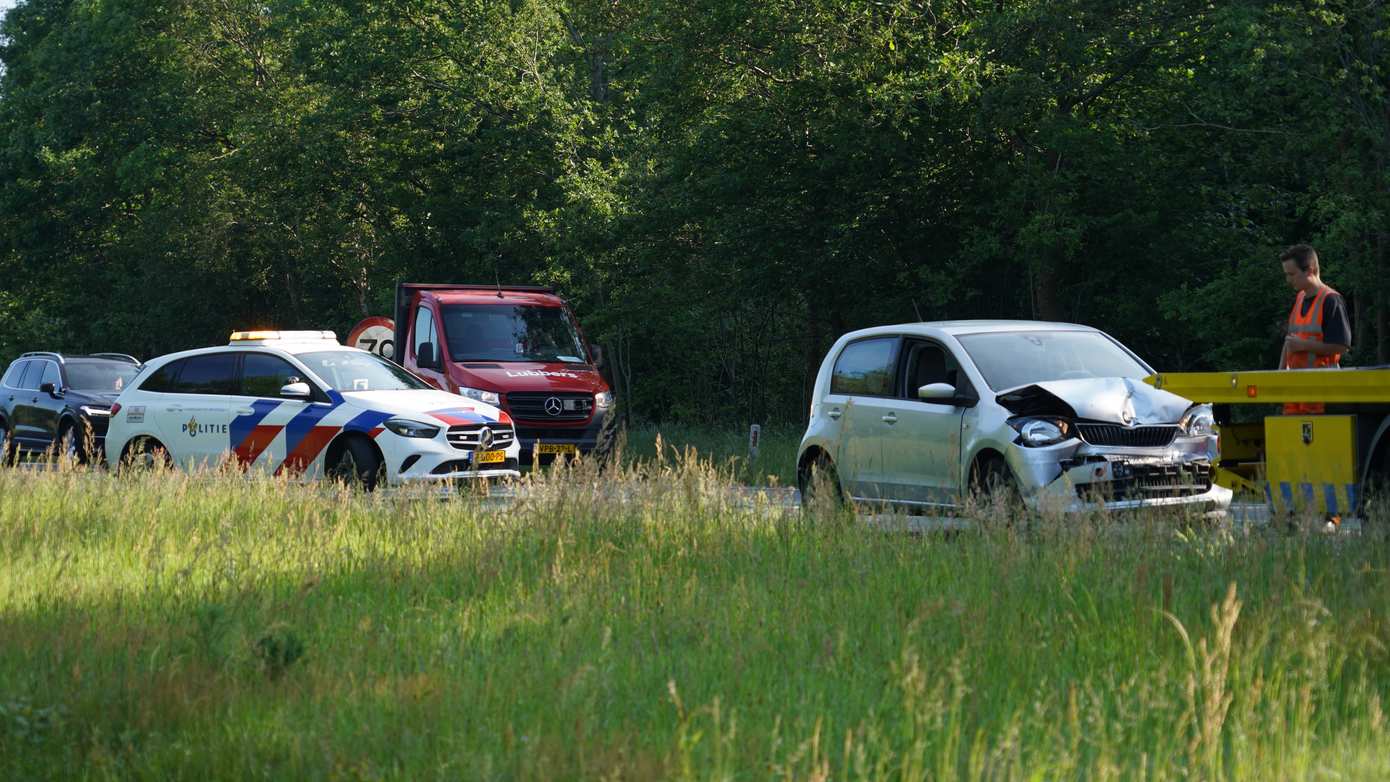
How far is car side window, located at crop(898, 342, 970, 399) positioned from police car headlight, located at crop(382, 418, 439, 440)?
5218 millimetres

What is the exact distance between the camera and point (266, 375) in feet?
53.9

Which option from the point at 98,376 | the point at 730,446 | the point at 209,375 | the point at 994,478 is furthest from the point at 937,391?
the point at 98,376

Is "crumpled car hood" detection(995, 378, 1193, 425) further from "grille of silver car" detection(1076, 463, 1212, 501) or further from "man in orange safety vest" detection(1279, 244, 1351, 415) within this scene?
"man in orange safety vest" detection(1279, 244, 1351, 415)

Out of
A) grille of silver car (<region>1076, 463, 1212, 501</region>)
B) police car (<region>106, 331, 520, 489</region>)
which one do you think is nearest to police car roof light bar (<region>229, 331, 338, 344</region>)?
police car (<region>106, 331, 520, 489</region>)

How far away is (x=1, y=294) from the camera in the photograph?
54.5 metres

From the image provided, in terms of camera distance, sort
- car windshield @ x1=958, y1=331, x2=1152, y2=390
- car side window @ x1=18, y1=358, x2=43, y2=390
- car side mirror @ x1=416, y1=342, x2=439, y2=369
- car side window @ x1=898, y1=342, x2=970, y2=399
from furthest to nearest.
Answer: car side window @ x1=18, y1=358, x2=43, y2=390, car side mirror @ x1=416, y1=342, x2=439, y2=369, car side window @ x1=898, y1=342, x2=970, y2=399, car windshield @ x1=958, y1=331, x2=1152, y2=390

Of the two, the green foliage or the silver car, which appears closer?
the silver car

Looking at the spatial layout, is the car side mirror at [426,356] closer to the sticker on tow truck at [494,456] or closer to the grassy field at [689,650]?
the sticker on tow truck at [494,456]

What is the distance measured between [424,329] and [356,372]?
3.75 meters

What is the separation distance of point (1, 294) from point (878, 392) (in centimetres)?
4928

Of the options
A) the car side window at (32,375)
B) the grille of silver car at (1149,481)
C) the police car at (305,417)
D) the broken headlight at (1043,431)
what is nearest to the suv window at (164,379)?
the police car at (305,417)

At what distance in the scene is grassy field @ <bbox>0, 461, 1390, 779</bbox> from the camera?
4.92 metres

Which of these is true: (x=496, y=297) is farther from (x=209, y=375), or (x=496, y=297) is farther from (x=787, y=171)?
(x=787, y=171)

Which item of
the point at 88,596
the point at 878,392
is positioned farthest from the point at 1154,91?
the point at 88,596
